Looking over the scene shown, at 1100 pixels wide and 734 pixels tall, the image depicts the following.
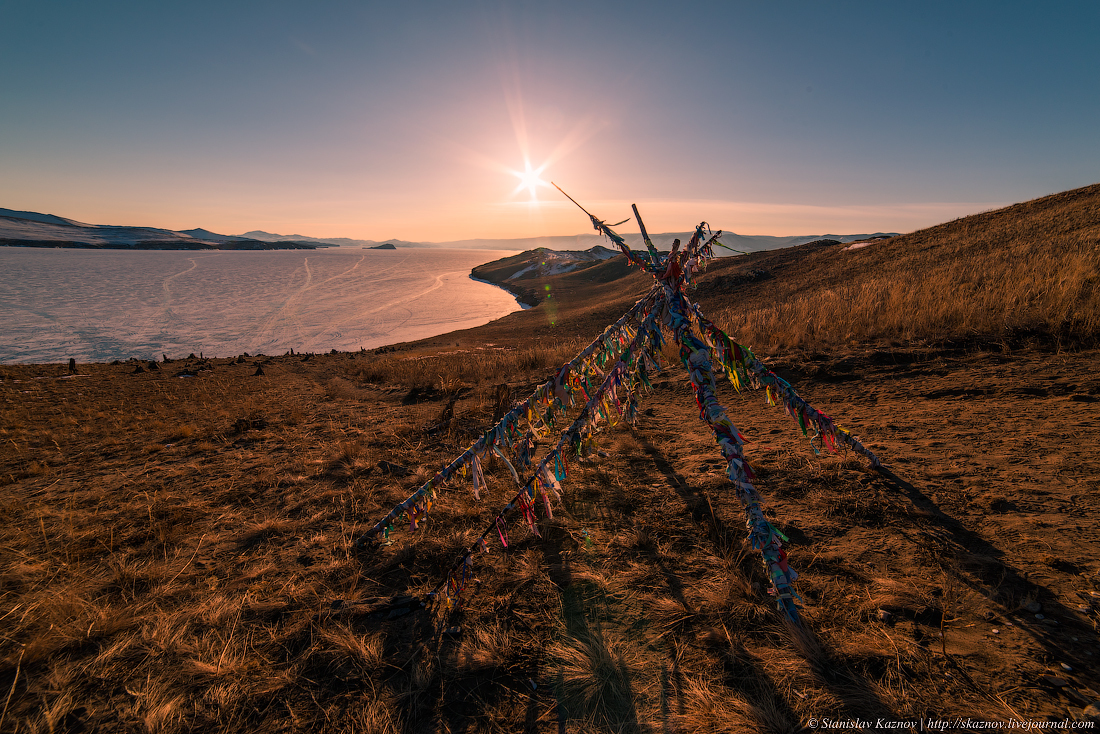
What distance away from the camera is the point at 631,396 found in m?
3.94

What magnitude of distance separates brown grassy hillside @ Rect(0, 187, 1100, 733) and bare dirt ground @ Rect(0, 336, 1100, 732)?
0.02m

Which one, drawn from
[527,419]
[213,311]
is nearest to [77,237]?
[213,311]

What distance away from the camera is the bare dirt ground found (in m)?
1.95

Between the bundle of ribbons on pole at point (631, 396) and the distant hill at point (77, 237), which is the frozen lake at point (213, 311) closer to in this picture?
the bundle of ribbons on pole at point (631, 396)

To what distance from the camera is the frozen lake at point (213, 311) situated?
98.8ft

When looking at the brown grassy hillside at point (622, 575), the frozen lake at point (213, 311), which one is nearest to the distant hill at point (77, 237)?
the frozen lake at point (213, 311)

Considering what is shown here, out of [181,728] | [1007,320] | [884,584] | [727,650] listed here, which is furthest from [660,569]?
[1007,320]

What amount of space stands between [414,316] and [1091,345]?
1791 inches

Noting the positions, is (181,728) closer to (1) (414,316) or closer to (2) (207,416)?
(2) (207,416)

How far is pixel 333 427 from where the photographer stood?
744 centimetres

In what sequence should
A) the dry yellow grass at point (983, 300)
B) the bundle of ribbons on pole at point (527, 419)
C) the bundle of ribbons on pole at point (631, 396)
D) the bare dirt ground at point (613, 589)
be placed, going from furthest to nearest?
the dry yellow grass at point (983, 300) < the bundle of ribbons on pole at point (527, 419) < the bundle of ribbons on pole at point (631, 396) < the bare dirt ground at point (613, 589)

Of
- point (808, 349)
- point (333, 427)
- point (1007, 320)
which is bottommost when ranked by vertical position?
point (333, 427)

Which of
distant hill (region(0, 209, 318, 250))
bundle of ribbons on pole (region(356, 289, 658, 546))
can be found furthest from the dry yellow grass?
distant hill (region(0, 209, 318, 250))

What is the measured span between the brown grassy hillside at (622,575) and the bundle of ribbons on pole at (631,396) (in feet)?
1.24
